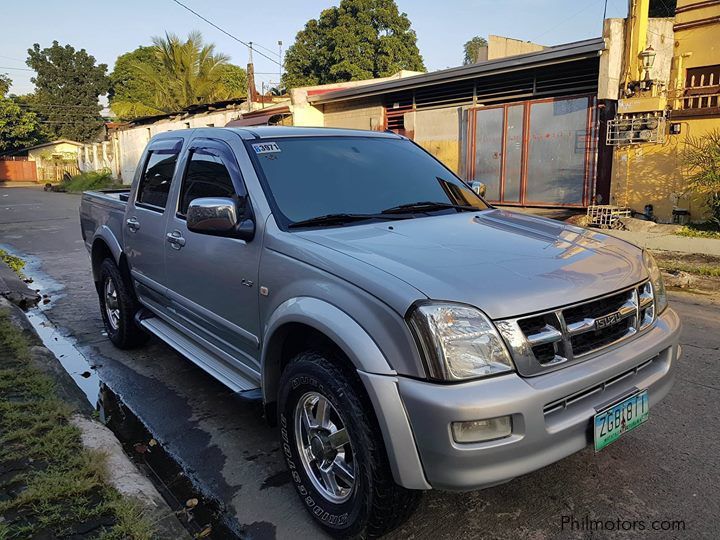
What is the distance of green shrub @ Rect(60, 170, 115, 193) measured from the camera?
33022mm

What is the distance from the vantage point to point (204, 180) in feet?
12.3

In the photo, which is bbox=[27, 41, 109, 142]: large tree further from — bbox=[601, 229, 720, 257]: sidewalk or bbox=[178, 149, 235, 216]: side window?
bbox=[178, 149, 235, 216]: side window

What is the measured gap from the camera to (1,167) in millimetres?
48000

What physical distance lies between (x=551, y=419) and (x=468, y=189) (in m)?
2.15

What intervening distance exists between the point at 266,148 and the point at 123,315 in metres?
2.48

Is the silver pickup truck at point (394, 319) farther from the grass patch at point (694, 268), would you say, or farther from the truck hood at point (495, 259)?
the grass patch at point (694, 268)

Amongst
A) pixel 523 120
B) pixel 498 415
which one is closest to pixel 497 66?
pixel 523 120

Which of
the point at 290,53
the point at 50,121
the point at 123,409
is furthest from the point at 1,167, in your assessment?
the point at 123,409

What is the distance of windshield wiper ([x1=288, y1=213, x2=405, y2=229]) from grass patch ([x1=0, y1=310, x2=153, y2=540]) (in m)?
1.55

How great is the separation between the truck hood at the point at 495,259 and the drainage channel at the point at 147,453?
1.45 m

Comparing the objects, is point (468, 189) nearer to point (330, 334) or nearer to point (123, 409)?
point (330, 334)

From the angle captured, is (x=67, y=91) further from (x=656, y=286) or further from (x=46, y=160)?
(x=656, y=286)

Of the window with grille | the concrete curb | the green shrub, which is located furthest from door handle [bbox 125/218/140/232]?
the green shrub

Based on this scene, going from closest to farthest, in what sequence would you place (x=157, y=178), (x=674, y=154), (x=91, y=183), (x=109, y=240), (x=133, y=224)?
(x=157, y=178)
(x=133, y=224)
(x=109, y=240)
(x=674, y=154)
(x=91, y=183)
